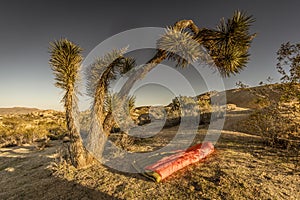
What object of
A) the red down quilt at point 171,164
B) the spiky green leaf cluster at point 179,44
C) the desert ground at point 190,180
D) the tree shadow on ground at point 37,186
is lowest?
the tree shadow on ground at point 37,186

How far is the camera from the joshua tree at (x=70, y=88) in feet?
16.2

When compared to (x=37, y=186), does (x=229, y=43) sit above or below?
above

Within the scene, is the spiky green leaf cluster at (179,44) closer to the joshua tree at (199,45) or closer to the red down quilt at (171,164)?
the joshua tree at (199,45)

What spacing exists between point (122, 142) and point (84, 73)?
2580mm

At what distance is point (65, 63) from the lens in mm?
5023

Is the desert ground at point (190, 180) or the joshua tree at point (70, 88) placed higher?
the joshua tree at point (70, 88)

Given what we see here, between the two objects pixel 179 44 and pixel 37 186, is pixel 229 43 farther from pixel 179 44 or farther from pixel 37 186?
pixel 37 186

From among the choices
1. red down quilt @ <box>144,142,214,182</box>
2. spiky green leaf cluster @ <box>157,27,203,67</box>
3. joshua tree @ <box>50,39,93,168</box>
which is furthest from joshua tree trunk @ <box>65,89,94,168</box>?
spiky green leaf cluster @ <box>157,27,203,67</box>

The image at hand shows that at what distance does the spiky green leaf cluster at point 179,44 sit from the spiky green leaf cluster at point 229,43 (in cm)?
43

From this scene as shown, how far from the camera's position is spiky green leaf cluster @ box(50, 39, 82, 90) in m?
4.98

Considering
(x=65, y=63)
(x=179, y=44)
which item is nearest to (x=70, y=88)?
(x=65, y=63)

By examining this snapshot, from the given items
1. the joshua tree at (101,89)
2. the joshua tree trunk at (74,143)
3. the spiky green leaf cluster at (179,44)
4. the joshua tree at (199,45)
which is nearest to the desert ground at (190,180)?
the joshua tree trunk at (74,143)

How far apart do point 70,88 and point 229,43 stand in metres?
4.63

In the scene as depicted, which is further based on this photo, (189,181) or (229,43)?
(229,43)
